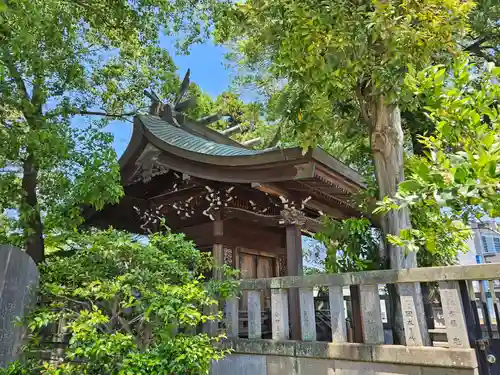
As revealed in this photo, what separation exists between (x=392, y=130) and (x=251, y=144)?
10.4m

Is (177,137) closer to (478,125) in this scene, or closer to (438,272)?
(438,272)

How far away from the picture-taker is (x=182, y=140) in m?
7.75

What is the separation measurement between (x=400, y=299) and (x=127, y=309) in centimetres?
311

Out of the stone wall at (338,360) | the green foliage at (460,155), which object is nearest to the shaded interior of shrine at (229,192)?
the stone wall at (338,360)

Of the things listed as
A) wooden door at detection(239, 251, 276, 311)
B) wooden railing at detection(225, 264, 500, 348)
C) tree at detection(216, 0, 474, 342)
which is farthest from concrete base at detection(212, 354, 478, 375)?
wooden door at detection(239, 251, 276, 311)

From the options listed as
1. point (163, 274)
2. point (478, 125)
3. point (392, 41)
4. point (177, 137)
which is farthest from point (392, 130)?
point (177, 137)

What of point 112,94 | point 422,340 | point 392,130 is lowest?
point 422,340

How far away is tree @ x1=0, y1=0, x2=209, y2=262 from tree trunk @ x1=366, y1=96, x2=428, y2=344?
162 inches

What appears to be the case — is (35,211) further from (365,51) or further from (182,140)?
Result: (365,51)

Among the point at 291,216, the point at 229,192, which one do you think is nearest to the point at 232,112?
the point at 229,192

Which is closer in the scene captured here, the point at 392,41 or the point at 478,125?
the point at 478,125

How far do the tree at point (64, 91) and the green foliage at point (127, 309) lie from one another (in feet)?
5.74

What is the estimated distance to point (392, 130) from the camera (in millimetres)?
5148

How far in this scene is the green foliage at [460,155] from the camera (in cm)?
183
